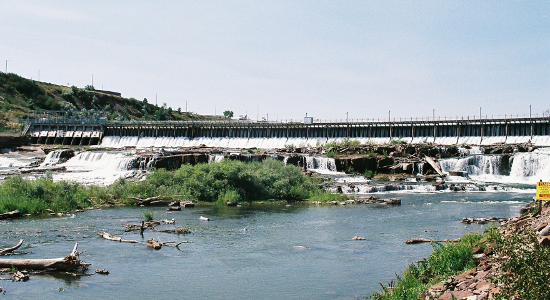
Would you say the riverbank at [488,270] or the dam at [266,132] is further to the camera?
the dam at [266,132]

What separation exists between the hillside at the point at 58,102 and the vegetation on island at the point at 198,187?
5749 centimetres

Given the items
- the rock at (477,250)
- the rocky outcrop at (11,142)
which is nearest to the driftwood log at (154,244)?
the rock at (477,250)

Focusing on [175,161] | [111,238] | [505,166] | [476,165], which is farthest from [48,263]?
[505,166]

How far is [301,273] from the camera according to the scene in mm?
17328

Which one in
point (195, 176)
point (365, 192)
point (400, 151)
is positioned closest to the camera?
point (195, 176)

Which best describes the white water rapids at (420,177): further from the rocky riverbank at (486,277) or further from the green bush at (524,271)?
the green bush at (524,271)

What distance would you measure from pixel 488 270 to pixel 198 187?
25.6 m

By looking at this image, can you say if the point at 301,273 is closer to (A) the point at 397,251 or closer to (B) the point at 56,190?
(A) the point at 397,251

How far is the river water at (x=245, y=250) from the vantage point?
15.5 m

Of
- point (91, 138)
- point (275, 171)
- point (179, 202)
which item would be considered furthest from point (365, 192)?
point (91, 138)

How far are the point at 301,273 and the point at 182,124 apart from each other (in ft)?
252

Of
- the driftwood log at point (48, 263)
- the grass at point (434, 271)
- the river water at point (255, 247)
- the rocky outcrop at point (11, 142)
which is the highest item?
the rocky outcrop at point (11, 142)

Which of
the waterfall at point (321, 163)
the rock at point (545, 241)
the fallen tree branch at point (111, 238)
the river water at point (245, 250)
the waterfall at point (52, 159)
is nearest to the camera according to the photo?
the rock at point (545, 241)

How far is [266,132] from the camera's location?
88312 millimetres
